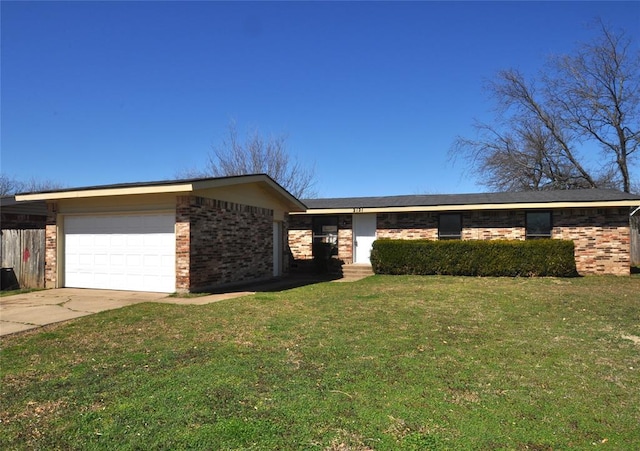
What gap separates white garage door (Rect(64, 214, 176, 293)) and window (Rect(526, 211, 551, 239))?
1315 centimetres

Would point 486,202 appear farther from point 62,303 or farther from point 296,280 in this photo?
point 62,303

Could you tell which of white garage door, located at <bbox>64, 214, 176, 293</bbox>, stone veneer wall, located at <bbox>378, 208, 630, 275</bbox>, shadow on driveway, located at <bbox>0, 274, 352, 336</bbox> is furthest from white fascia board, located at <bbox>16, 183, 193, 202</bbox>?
stone veneer wall, located at <bbox>378, 208, 630, 275</bbox>

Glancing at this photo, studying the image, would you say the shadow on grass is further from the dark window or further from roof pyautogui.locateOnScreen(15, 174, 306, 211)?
roof pyautogui.locateOnScreen(15, 174, 306, 211)

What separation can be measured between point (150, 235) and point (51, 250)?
3535 millimetres

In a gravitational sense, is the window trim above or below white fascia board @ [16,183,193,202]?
below

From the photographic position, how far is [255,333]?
22.2ft

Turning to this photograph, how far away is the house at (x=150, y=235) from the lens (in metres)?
11.1

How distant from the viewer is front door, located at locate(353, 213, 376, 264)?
62.6ft

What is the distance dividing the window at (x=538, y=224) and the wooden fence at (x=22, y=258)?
55.2 ft

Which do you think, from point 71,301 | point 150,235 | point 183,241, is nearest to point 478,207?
point 183,241

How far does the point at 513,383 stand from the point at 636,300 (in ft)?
24.9

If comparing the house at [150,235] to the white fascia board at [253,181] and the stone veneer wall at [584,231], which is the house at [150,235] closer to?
the white fascia board at [253,181]

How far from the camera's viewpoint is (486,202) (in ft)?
55.1

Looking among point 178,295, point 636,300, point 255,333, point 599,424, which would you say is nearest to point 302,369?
point 255,333
